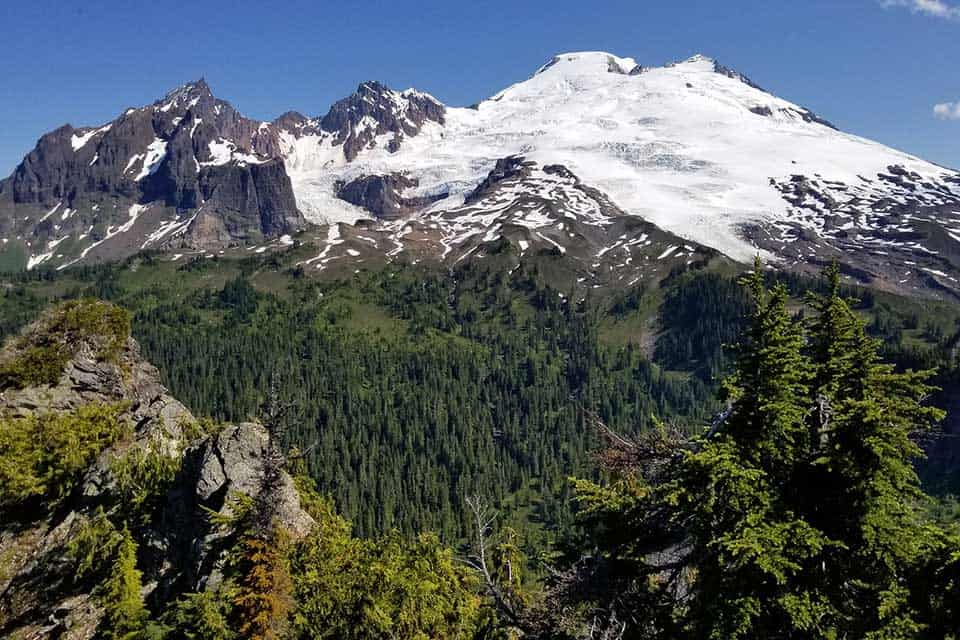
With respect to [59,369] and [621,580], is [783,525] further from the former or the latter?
[59,369]

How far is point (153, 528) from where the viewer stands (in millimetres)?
30781

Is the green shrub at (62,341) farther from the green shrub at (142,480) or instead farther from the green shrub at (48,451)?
the green shrub at (142,480)

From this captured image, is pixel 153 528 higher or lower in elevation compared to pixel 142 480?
lower

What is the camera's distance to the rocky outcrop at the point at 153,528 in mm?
27766

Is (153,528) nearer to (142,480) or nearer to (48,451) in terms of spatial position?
(142,480)

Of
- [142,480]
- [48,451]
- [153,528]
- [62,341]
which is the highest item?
[62,341]

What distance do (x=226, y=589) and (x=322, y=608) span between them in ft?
12.4

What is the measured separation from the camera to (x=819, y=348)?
62.7ft

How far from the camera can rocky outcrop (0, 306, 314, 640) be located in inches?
1093

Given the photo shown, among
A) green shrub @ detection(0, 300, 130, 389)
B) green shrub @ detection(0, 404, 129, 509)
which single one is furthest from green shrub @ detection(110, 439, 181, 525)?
green shrub @ detection(0, 300, 130, 389)

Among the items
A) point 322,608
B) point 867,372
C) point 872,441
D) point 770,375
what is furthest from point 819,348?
point 322,608

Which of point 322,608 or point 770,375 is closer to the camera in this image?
point 770,375

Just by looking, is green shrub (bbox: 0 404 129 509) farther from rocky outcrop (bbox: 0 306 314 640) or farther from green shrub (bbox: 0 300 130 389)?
green shrub (bbox: 0 300 130 389)

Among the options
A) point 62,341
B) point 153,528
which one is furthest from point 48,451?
point 62,341
